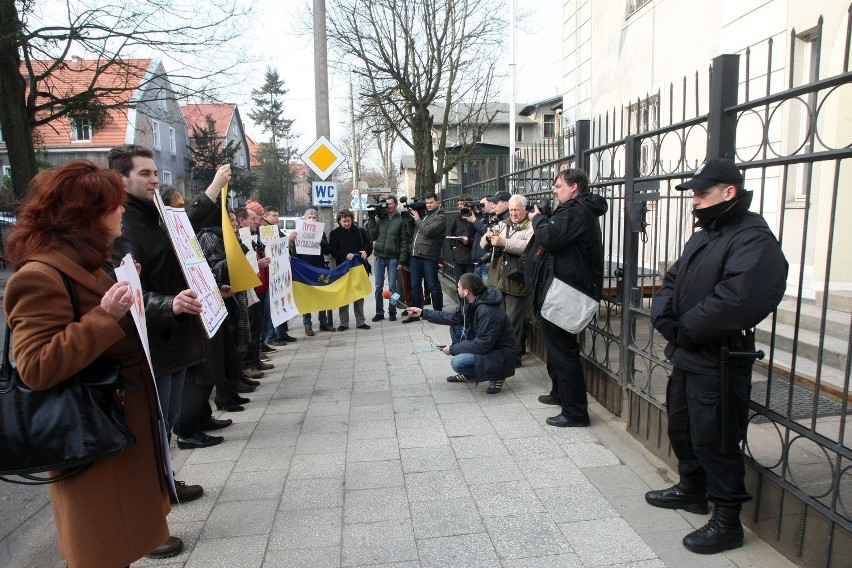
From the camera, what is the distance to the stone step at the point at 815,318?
449cm

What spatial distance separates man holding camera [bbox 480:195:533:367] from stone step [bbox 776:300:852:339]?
2286 millimetres

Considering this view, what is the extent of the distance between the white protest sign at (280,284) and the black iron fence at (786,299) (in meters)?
3.05

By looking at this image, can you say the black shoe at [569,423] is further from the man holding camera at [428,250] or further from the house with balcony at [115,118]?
the man holding camera at [428,250]

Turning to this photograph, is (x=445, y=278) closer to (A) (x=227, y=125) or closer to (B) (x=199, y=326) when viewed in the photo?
(B) (x=199, y=326)

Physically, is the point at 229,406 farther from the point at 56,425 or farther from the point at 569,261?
the point at 56,425

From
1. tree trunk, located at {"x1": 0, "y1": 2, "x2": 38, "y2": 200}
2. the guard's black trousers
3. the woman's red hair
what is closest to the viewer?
the woman's red hair

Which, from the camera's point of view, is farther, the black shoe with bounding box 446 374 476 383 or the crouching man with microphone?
the black shoe with bounding box 446 374 476 383

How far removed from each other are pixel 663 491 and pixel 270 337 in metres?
6.13

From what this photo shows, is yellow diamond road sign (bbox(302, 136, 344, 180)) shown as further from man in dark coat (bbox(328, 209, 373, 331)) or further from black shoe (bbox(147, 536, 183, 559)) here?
black shoe (bbox(147, 536, 183, 559))

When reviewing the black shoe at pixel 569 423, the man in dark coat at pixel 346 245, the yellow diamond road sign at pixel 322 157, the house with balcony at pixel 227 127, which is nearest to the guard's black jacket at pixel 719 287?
the black shoe at pixel 569 423

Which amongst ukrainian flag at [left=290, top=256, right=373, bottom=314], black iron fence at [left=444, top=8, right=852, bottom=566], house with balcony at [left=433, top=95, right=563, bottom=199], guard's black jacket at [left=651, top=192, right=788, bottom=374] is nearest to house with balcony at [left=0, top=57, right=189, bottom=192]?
guard's black jacket at [left=651, top=192, right=788, bottom=374]

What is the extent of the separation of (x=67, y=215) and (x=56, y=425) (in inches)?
28.8

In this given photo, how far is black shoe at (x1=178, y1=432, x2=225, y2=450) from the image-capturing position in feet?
14.4

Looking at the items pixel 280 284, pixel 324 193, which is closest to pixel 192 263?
pixel 280 284
